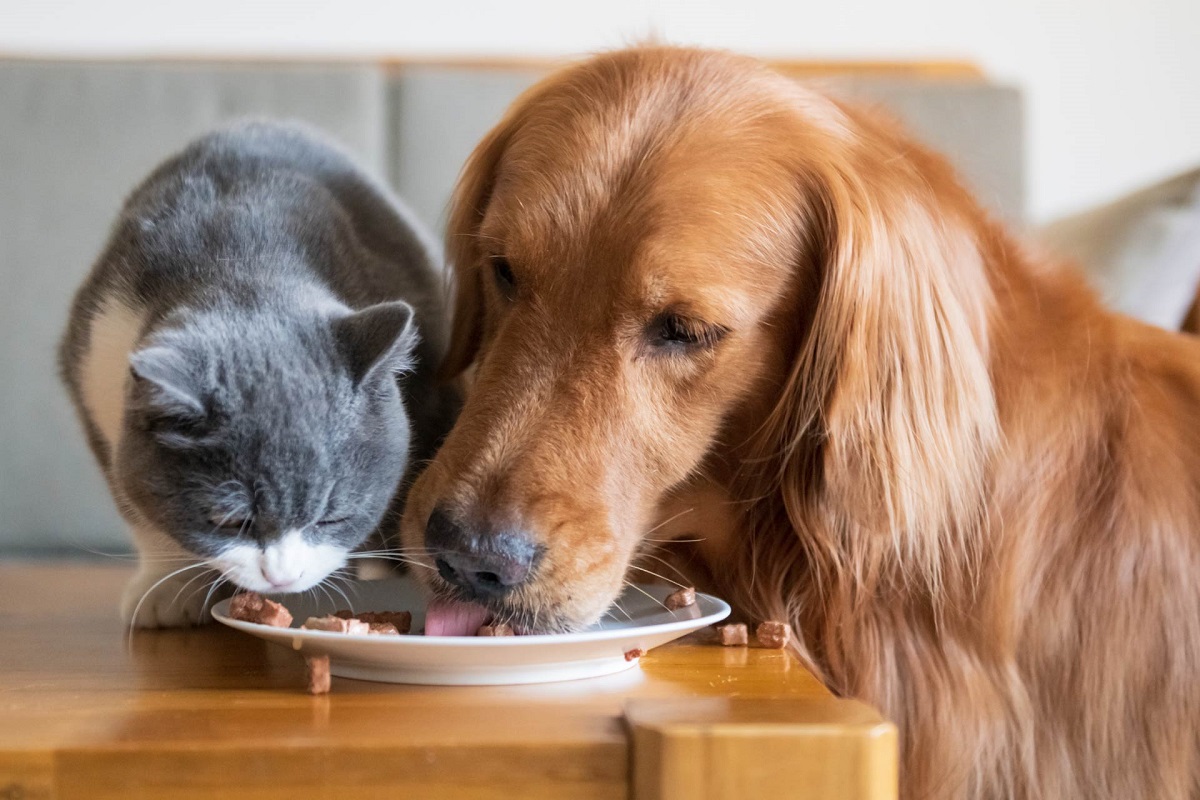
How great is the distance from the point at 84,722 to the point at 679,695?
1.68 ft

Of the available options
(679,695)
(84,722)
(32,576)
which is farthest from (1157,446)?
(32,576)

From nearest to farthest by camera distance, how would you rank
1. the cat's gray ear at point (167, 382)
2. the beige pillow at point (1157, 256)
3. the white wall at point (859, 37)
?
the cat's gray ear at point (167, 382)
the beige pillow at point (1157, 256)
the white wall at point (859, 37)

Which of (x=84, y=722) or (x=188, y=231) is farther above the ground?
(x=188, y=231)

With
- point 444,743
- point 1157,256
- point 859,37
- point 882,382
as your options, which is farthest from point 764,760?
point 859,37

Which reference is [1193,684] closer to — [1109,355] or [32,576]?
[1109,355]

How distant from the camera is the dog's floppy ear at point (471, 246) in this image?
1571mm

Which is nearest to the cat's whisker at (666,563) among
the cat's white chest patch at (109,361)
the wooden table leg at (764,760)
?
the wooden table leg at (764,760)

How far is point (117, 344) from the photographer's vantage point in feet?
4.71

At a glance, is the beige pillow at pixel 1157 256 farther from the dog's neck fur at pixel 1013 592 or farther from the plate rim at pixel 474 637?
the plate rim at pixel 474 637

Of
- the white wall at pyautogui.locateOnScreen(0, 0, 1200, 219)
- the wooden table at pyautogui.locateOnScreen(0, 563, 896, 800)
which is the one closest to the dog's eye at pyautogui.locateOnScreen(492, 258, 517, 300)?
the wooden table at pyautogui.locateOnScreen(0, 563, 896, 800)

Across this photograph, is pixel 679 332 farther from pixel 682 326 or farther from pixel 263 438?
pixel 263 438

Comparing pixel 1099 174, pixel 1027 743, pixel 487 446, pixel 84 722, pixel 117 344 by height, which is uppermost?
pixel 1099 174

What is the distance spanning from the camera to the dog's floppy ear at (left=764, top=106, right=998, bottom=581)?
4.37 ft

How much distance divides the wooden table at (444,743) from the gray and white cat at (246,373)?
0.84 feet
